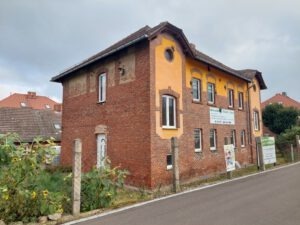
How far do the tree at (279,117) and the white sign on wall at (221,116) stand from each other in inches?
888

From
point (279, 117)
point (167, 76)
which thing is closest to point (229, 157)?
point (167, 76)

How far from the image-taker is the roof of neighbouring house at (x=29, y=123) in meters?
29.5

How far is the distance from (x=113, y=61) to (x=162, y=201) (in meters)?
8.64

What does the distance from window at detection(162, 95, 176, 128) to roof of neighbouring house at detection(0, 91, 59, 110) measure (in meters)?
44.4

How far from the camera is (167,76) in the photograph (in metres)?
15.4

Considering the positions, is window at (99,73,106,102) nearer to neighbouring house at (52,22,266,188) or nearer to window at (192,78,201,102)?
neighbouring house at (52,22,266,188)

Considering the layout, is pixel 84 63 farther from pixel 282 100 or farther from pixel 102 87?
pixel 282 100

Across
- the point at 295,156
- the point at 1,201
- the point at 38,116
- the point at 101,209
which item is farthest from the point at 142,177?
the point at 38,116

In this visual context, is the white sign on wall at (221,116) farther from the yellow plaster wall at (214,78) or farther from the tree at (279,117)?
the tree at (279,117)

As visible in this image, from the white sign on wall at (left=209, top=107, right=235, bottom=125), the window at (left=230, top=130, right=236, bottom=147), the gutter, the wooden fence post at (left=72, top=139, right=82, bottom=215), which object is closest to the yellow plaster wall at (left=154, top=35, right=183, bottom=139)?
the gutter

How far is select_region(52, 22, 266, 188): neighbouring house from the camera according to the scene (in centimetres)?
1442

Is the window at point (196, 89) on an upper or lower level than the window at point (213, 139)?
upper

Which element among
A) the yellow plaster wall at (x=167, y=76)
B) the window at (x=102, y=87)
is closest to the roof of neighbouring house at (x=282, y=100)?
the yellow plaster wall at (x=167, y=76)

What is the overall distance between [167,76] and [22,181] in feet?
30.3
